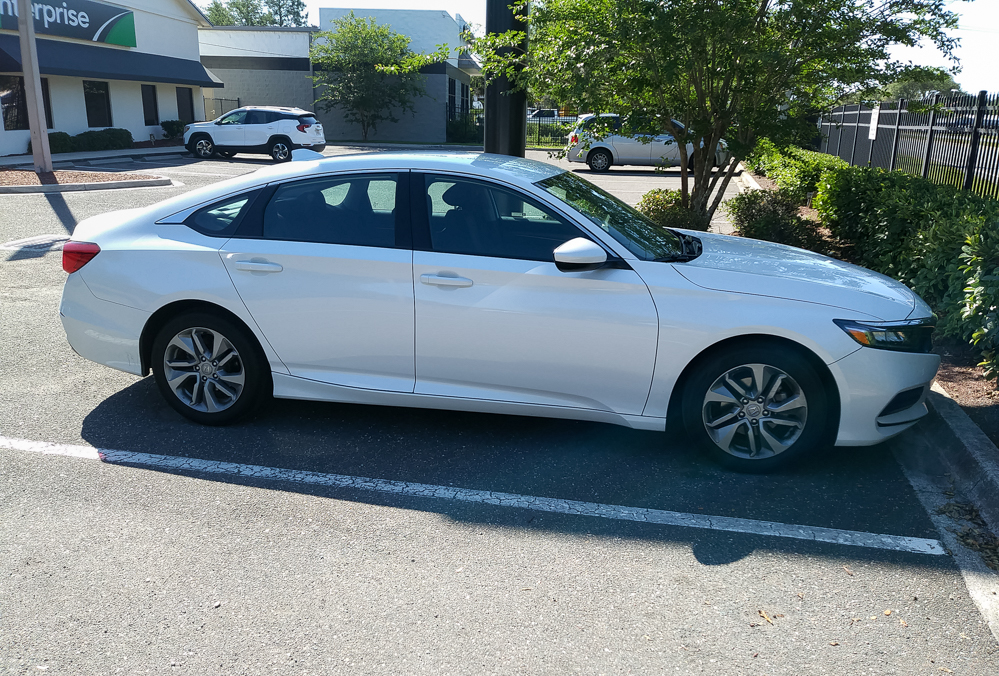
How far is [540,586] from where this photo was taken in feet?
11.0

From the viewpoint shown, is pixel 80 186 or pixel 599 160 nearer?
pixel 80 186

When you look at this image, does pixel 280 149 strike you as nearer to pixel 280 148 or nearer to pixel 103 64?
pixel 280 148

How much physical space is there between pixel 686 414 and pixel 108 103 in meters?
32.4

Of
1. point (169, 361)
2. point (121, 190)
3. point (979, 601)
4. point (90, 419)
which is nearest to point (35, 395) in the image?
point (90, 419)

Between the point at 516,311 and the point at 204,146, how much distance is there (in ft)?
88.6

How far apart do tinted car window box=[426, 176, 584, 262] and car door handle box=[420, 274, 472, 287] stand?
17 cm

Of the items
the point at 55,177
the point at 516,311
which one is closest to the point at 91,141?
the point at 55,177

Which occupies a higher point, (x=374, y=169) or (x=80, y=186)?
(x=374, y=169)

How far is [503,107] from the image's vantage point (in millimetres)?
8531

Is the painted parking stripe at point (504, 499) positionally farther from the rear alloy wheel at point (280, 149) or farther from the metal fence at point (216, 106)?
the metal fence at point (216, 106)

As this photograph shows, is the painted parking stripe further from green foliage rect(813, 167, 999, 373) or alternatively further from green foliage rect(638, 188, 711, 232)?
green foliage rect(638, 188, 711, 232)

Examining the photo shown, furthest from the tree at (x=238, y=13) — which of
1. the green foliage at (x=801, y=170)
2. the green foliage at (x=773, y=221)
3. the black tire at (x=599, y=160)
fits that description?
the green foliage at (x=773, y=221)

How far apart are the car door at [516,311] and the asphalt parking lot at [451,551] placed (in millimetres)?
436

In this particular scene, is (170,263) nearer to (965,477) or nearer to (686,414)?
(686,414)
